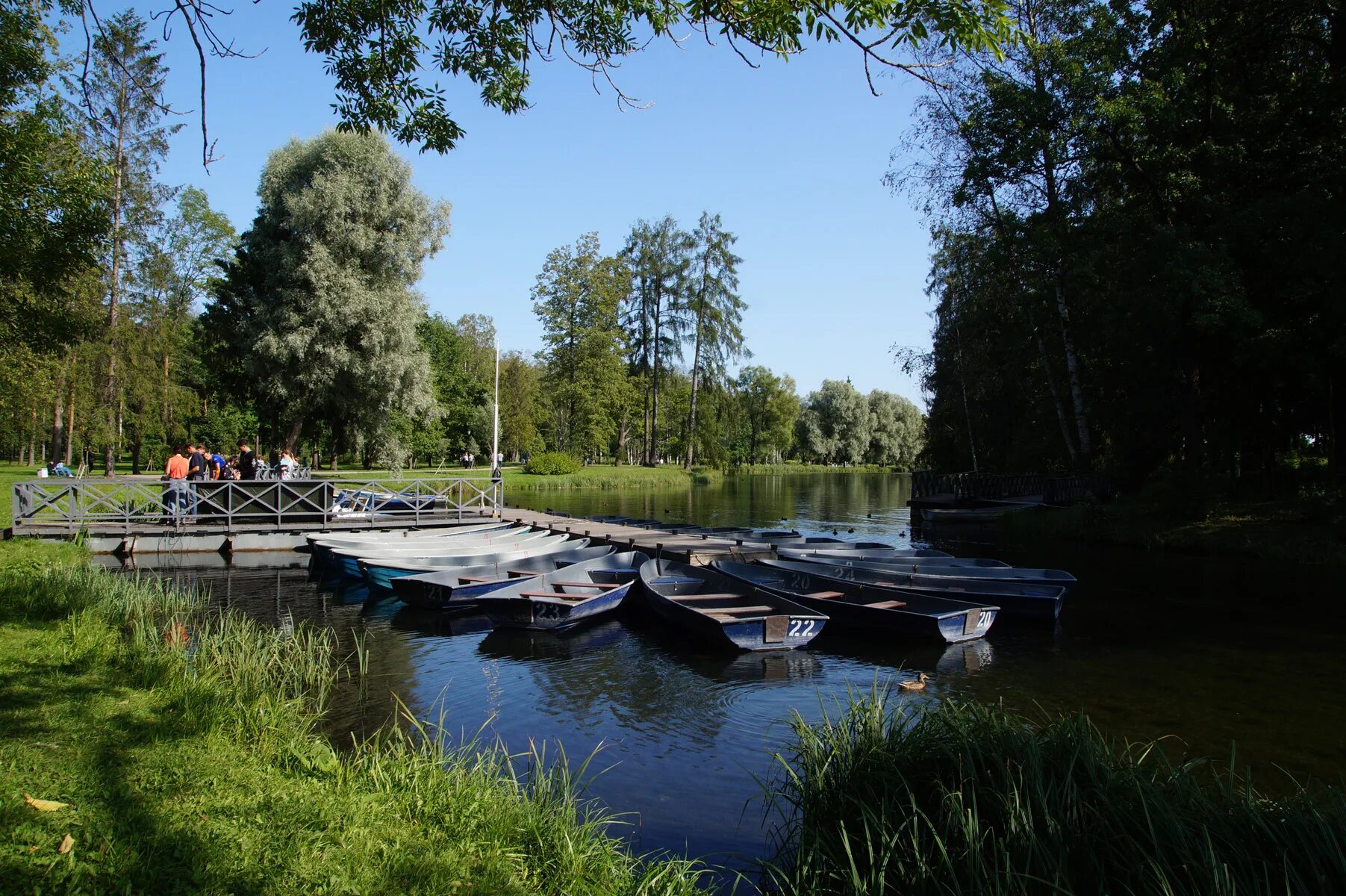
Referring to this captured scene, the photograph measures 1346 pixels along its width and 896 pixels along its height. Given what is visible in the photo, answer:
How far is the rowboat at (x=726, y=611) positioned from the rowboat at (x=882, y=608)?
1.19 feet

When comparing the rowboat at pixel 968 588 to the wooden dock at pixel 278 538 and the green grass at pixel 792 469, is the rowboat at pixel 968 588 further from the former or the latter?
the green grass at pixel 792 469

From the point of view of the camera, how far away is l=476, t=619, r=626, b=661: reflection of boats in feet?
36.5

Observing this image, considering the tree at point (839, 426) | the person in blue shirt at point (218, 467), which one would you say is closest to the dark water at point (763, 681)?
the person in blue shirt at point (218, 467)

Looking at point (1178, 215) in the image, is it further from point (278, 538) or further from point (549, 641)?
point (278, 538)

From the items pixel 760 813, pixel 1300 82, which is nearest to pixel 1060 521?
pixel 1300 82

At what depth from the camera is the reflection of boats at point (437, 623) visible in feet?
40.9

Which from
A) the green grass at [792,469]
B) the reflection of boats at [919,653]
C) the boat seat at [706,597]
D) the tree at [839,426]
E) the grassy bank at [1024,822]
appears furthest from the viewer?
the tree at [839,426]

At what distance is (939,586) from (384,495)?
16.1 metres

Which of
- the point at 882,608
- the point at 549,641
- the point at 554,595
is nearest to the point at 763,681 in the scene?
the point at 882,608

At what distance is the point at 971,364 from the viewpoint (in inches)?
1500

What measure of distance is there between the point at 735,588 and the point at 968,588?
3821 mm

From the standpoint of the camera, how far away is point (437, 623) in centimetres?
1299

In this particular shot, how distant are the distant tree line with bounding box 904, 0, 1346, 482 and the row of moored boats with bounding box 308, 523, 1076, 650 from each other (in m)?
10.2

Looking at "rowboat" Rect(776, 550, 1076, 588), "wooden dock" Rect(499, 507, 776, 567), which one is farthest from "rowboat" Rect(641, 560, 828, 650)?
"rowboat" Rect(776, 550, 1076, 588)
